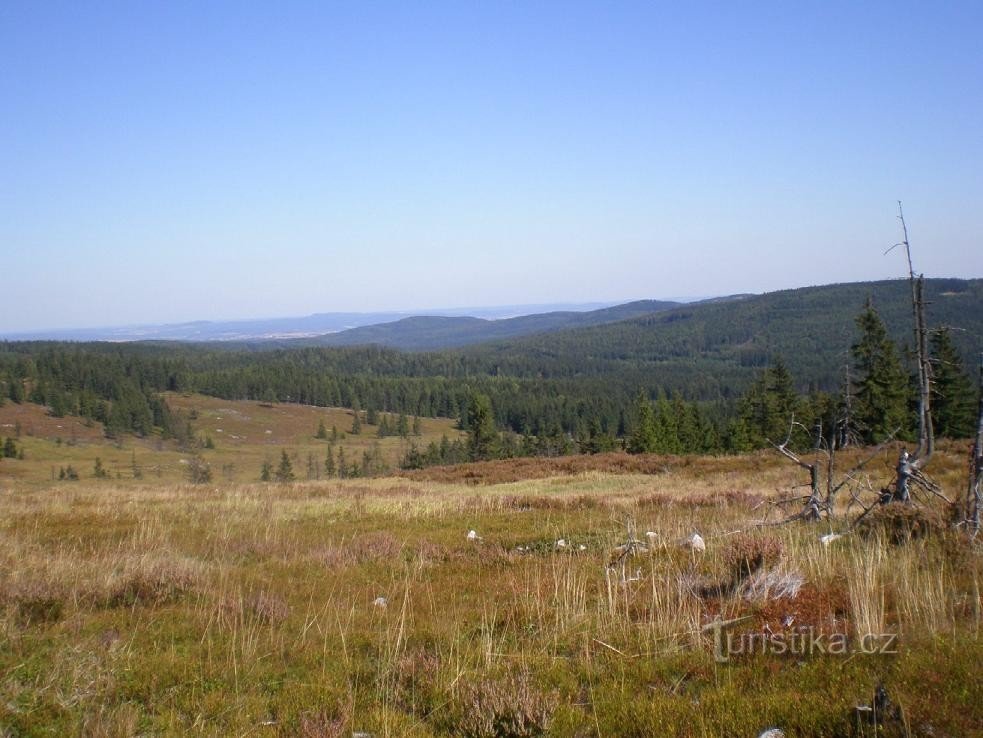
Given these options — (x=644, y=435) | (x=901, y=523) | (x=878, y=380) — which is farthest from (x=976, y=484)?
(x=644, y=435)

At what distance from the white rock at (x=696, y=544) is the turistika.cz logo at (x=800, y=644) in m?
2.83

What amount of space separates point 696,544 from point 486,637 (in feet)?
12.7

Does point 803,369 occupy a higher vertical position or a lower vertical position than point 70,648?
lower

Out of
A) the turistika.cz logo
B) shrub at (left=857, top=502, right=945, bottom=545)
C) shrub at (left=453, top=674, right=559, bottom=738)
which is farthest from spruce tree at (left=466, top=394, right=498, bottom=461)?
shrub at (left=453, top=674, right=559, bottom=738)

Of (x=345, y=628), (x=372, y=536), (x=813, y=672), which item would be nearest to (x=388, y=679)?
(x=345, y=628)

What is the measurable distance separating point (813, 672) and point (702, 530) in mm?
5588

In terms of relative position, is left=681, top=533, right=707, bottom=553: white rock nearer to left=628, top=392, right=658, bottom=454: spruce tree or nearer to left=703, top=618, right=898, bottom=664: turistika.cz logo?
left=703, top=618, right=898, bottom=664: turistika.cz logo

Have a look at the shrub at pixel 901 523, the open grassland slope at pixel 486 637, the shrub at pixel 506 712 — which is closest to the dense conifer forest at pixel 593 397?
the shrub at pixel 901 523

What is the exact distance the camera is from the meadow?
3.75 metres

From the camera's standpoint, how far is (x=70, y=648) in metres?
4.82

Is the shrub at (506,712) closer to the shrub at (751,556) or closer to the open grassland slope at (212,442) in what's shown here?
the shrub at (751,556)

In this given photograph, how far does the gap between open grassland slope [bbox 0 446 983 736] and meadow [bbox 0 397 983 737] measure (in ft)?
0.07

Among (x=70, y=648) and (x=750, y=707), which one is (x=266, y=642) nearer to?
(x=70, y=648)

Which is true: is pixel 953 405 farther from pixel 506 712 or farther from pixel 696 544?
pixel 506 712
